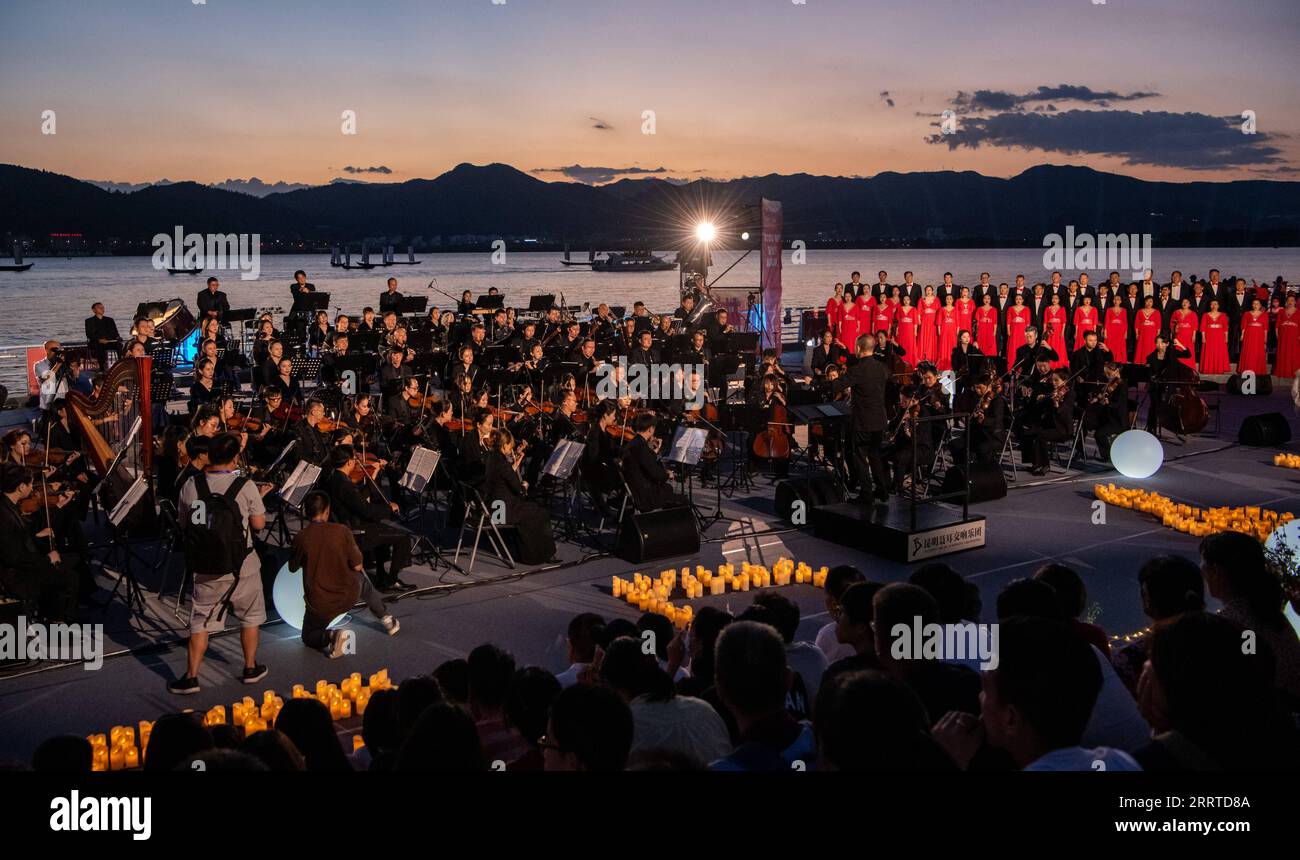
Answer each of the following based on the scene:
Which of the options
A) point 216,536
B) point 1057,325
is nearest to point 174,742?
point 216,536

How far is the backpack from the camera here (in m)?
7.52

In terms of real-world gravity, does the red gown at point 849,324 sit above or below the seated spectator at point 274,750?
above

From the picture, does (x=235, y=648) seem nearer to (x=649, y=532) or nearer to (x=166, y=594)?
(x=166, y=594)

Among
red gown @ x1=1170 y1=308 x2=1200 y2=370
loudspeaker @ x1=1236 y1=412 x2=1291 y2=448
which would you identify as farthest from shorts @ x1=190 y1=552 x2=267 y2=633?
red gown @ x1=1170 y1=308 x2=1200 y2=370

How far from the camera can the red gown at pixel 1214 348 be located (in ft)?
71.3

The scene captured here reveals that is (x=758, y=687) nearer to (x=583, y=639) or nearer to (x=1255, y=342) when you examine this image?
(x=583, y=639)

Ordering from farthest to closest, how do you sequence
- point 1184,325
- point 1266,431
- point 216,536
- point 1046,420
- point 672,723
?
1. point 1184,325
2. point 1266,431
3. point 1046,420
4. point 216,536
5. point 672,723

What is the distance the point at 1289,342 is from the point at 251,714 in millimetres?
22280

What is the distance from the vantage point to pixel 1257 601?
4691mm

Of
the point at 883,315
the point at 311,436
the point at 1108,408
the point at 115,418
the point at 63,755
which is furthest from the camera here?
the point at 883,315

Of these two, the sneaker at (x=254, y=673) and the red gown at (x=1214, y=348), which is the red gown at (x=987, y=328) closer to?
the red gown at (x=1214, y=348)

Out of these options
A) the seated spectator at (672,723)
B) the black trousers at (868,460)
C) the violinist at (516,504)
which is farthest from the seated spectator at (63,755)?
the black trousers at (868,460)

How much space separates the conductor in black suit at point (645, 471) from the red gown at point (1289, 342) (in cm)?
1688
